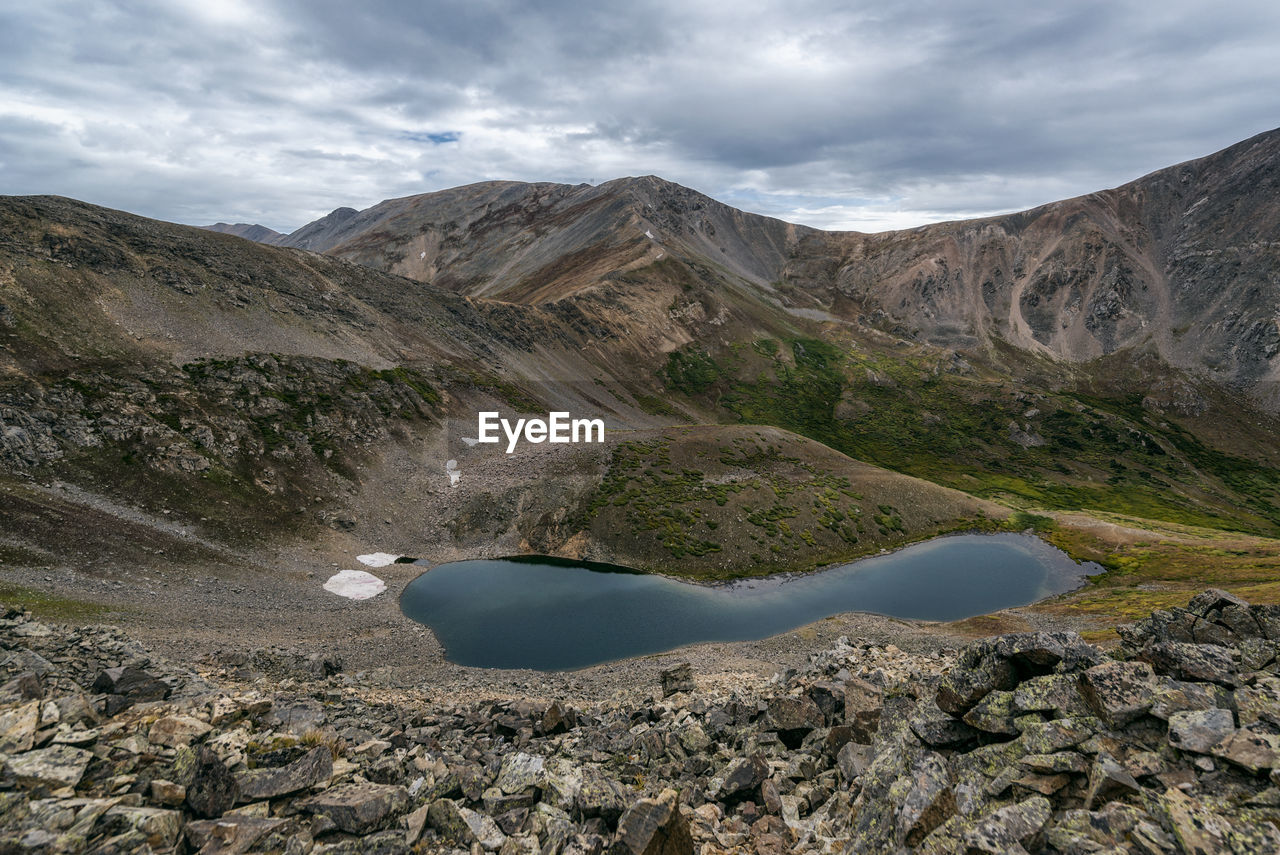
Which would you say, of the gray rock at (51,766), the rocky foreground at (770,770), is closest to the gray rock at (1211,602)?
the rocky foreground at (770,770)

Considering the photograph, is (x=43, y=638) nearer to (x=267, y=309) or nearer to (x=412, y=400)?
(x=412, y=400)

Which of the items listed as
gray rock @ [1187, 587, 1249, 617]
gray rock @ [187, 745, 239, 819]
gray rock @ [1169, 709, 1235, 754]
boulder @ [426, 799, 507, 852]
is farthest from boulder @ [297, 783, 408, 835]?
gray rock @ [1187, 587, 1249, 617]

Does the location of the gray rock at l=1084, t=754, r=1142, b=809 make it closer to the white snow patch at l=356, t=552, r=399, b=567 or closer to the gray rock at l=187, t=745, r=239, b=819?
the gray rock at l=187, t=745, r=239, b=819

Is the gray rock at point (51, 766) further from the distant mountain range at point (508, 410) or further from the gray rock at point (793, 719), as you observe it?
the distant mountain range at point (508, 410)

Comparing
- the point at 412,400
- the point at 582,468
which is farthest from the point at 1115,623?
the point at 412,400

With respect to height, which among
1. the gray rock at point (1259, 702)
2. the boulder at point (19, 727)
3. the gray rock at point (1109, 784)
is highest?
the gray rock at point (1259, 702)
